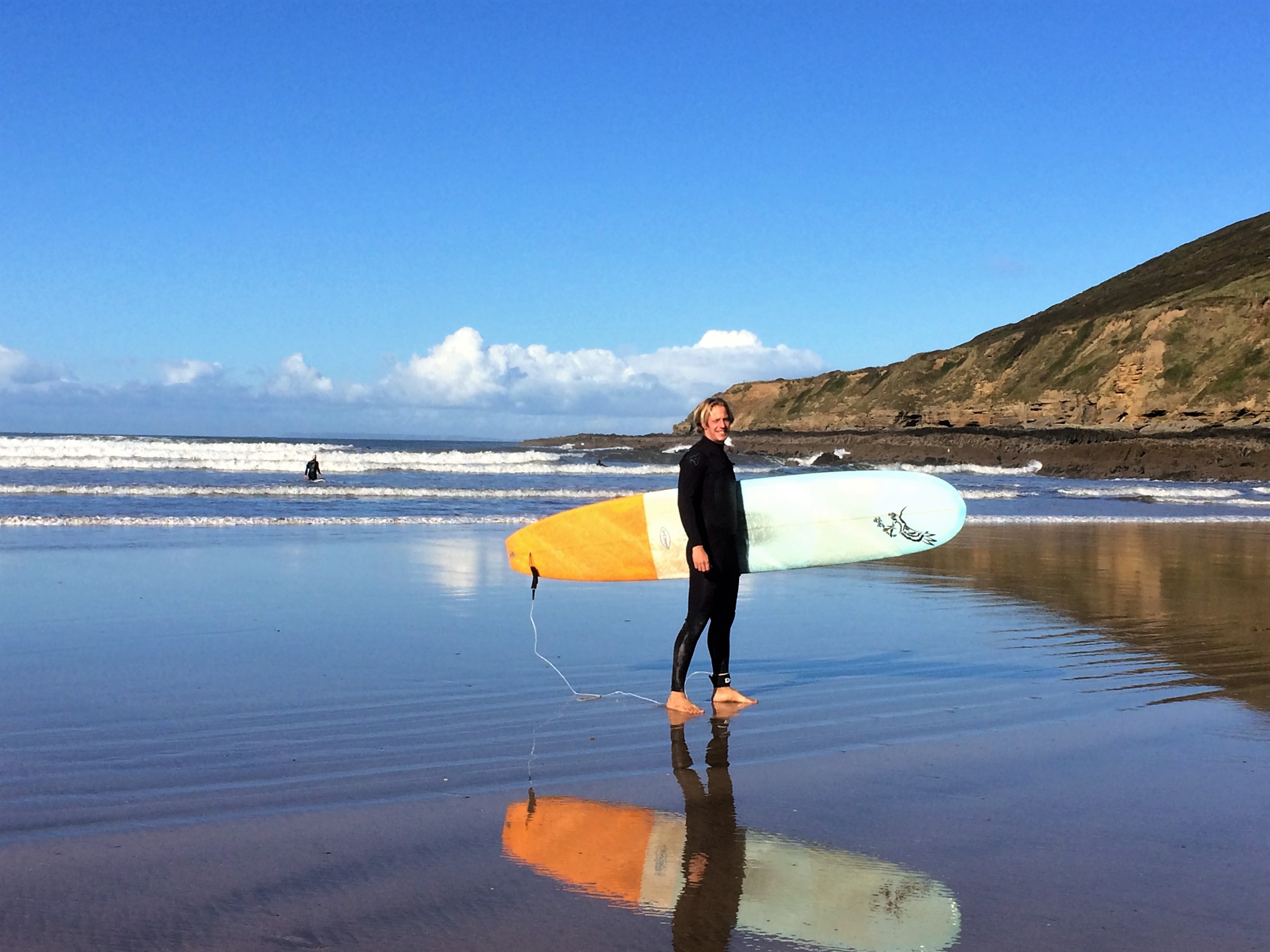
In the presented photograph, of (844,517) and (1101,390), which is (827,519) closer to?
(844,517)

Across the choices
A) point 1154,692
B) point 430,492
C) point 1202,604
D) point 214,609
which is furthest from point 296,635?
point 430,492

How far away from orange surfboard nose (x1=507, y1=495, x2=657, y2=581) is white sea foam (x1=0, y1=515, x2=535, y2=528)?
407 inches

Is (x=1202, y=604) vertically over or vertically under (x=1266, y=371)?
under

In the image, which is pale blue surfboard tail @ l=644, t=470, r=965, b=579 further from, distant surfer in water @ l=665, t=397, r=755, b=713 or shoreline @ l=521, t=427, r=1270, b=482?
shoreline @ l=521, t=427, r=1270, b=482

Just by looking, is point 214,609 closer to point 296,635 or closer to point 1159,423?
point 296,635

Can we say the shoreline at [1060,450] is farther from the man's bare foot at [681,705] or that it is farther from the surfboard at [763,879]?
the surfboard at [763,879]

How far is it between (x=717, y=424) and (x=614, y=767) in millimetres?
1912

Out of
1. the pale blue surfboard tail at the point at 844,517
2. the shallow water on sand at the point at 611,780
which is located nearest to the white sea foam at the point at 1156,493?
the shallow water on sand at the point at 611,780

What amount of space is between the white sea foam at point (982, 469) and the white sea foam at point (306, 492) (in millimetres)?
20127

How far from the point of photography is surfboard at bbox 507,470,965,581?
22.6 feet

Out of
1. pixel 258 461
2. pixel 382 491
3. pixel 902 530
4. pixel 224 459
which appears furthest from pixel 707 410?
pixel 258 461

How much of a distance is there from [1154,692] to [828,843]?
332cm

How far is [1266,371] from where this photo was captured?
5309 cm

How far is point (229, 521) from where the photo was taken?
17.0m
